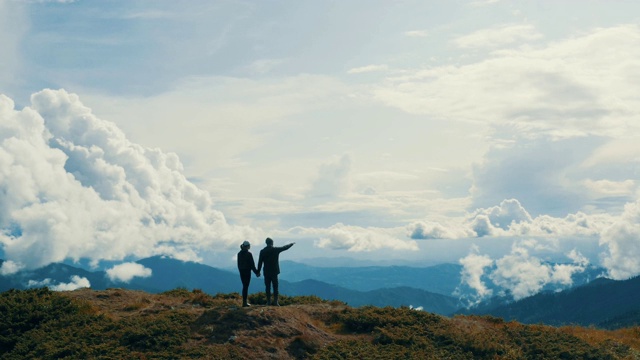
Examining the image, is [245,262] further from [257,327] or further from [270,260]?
[257,327]

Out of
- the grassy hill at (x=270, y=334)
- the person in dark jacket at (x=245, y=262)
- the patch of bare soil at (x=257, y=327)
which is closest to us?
the patch of bare soil at (x=257, y=327)

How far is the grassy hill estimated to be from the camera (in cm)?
2095

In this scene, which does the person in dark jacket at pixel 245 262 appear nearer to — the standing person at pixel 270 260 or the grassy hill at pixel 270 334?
the standing person at pixel 270 260

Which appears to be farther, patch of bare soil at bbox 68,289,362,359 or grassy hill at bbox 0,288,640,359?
grassy hill at bbox 0,288,640,359

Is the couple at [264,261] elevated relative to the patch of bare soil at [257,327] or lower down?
elevated

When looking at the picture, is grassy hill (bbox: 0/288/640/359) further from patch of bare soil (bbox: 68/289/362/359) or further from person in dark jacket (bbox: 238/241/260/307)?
person in dark jacket (bbox: 238/241/260/307)

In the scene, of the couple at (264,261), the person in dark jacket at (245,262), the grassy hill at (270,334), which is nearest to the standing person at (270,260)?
the couple at (264,261)

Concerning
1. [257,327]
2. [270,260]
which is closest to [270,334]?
[257,327]

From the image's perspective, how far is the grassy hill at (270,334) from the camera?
21.0 metres

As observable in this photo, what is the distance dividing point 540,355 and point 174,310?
17.4m

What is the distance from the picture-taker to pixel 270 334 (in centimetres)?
2166

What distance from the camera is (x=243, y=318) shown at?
22594mm

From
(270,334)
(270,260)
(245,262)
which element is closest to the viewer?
(270,334)

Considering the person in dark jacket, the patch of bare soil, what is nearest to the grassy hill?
the patch of bare soil
